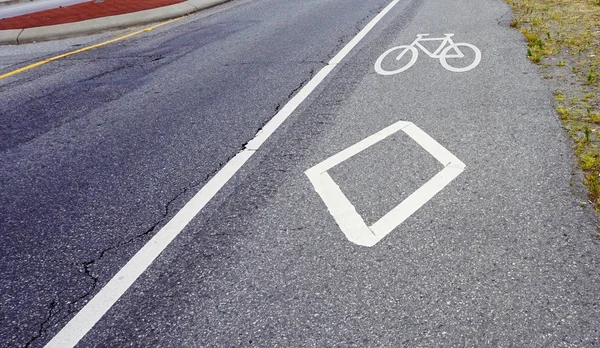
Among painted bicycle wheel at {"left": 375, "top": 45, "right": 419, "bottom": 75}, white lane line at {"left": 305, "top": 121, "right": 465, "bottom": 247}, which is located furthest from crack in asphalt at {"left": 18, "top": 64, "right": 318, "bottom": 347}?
painted bicycle wheel at {"left": 375, "top": 45, "right": 419, "bottom": 75}

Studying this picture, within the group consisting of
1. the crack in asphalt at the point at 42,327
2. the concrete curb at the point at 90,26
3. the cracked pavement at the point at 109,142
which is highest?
the crack in asphalt at the point at 42,327

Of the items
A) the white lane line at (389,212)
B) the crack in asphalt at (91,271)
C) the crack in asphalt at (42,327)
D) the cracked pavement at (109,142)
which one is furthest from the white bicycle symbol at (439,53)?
the crack in asphalt at (42,327)

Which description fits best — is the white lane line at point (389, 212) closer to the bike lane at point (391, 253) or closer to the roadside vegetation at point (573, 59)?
the bike lane at point (391, 253)

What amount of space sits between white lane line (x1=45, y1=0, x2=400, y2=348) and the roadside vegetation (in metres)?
2.77

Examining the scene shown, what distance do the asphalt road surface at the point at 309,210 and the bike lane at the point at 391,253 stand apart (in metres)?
0.01

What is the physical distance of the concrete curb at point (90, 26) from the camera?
36.4 feet

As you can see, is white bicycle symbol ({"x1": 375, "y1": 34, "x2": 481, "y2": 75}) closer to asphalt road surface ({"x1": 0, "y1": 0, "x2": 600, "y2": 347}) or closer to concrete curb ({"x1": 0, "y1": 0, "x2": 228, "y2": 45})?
asphalt road surface ({"x1": 0, "y1": 0, "x2": 600, "y2": 347})

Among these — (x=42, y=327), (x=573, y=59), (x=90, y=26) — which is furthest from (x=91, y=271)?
(x=90, y=26)

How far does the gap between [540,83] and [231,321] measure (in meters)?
4.88

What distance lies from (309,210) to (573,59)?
194 inches

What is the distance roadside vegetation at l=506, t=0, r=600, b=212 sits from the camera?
14.5ft

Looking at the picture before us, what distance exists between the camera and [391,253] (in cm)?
324

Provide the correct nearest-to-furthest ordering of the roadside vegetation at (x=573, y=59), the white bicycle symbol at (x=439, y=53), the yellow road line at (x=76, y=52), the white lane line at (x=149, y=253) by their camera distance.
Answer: the white lane line at (x=149, y=253) < the roadside vegetation at (x=573, y=59) < the white bicycle symbol at (x=439, y=53) < the yellow road line at (x=76, y=52)

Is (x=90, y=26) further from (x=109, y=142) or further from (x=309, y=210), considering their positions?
(x=309, y=210)
